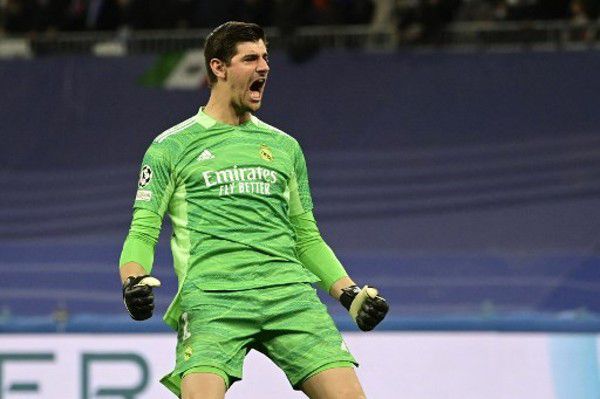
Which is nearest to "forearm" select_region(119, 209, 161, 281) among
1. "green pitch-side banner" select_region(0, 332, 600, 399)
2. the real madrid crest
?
the real madrid crest

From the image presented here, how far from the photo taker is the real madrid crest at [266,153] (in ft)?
15.7

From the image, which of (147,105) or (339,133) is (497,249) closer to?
(339,133)

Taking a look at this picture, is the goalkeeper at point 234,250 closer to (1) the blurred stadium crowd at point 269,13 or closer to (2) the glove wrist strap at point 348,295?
(2) the glove wrist strap at point 348,295

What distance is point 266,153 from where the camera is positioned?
15.8 ft

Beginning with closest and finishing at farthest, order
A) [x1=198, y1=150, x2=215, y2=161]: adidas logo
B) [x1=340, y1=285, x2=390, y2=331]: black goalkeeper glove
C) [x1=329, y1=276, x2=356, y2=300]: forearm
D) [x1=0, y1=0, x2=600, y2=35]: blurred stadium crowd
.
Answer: [x1=340, y1=285, x2=390, y2=331]: black goalkeeper glove < [x1=198, y1=150, x2=215, y2=161]: adidas logo < [x1=329, y1=276, x2=356, y2=300]: forearm < [x1=0, y1=0, x2=600, y2=35]: blurred stadium crowd

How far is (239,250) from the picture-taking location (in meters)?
4.66

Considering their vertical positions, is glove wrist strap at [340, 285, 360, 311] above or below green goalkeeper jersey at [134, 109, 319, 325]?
below

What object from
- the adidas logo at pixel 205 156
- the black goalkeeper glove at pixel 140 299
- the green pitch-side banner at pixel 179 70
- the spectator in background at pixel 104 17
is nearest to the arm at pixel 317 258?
the adidas logo at pixel 205 156

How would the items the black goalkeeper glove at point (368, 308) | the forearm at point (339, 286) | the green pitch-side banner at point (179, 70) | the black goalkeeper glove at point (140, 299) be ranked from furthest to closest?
the green pitch-side banner at point (179, 70) → the forearm at point (339, 286) → the black goalkeeper glove at point (368, 308) → the black goalkeeper glove at point (140, 299)

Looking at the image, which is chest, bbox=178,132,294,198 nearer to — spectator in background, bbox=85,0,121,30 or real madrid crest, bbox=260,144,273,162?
real madrid crest, bbox=260,144,273,162

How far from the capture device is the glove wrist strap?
476 centimetres

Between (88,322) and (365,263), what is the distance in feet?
7.42

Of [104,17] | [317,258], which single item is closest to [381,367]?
[317,258]

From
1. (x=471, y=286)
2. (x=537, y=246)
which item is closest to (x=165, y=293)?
(x=471, y=286)
